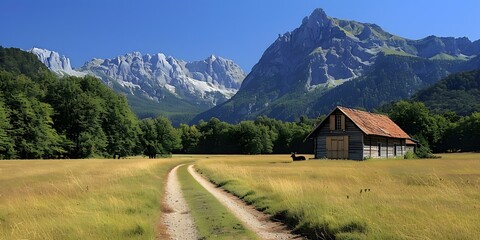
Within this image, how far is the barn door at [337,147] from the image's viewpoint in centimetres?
6069

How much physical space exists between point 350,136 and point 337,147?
261 cm

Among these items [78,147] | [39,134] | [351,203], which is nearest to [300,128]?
[78,147]

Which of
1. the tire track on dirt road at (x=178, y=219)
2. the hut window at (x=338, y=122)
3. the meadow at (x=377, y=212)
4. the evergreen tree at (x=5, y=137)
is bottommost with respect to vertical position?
the tire track on dirt road at (x=178, y=219)

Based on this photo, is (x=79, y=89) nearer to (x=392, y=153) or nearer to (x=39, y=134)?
(x=39, y=134)

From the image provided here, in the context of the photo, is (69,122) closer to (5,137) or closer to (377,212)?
(5,137)

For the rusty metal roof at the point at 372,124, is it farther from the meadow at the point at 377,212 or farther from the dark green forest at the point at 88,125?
the meadow at the point at 377,212

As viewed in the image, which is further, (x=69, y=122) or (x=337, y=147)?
(x=69, y=122)

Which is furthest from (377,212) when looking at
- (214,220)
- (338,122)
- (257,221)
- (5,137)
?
(5,137)

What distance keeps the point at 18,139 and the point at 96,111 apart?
1390cm

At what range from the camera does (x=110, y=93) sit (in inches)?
3568

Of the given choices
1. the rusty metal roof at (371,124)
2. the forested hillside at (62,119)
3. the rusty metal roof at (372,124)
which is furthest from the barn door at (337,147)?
the forested hillside at (62,119)

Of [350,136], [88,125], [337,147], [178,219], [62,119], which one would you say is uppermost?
[62,119]

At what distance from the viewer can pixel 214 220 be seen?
539 inches

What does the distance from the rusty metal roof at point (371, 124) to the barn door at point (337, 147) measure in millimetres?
2897
